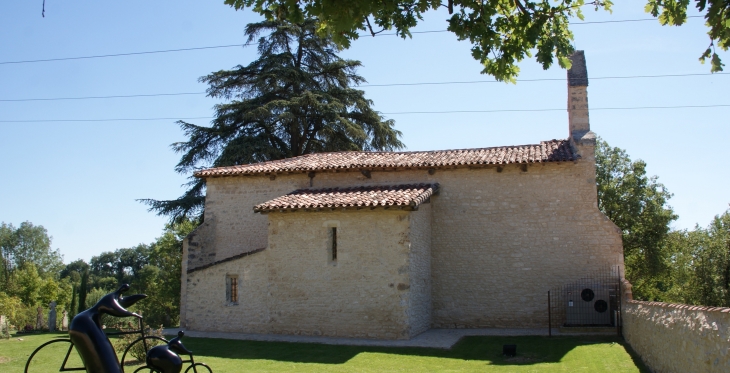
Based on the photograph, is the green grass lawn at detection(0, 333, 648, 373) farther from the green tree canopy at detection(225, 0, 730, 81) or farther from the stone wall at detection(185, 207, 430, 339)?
the green tree canopy at detection(225, 0, 730, 81)

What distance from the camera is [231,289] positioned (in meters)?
18.1

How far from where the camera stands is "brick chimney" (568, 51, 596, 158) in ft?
59.4

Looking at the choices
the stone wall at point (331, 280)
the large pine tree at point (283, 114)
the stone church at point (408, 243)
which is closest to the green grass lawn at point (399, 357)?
the stone wall at point (331, 280)

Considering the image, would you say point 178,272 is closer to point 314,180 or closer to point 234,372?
point 314,180

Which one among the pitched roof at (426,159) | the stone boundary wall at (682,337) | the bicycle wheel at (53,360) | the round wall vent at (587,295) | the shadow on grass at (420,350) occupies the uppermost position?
the pitched roof at (426,159)

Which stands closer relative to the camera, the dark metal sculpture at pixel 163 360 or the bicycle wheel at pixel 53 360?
the dark metal sculpture at pixel 163 360

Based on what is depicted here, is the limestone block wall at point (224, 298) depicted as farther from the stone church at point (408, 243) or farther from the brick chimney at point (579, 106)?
the brick chimney at point (579, 106)

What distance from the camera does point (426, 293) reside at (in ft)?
58.3

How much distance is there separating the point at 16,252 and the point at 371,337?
5300 cm

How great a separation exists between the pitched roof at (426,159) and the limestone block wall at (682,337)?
6.52 meters

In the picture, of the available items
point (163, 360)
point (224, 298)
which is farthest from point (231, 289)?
point (163, 360)

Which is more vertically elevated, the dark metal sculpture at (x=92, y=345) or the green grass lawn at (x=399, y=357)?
the dark metal sculpture at (x=92, y=345)

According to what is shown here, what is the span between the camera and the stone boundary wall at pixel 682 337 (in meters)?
6.42

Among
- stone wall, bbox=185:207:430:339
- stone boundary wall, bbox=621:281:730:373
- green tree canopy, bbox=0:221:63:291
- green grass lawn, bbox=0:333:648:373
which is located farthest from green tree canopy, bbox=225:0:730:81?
green tree canopy, bbox=0:221:63:291
